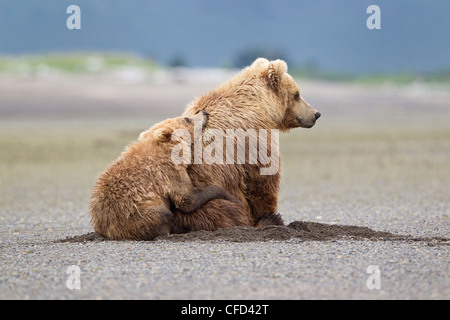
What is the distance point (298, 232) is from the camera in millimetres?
8367

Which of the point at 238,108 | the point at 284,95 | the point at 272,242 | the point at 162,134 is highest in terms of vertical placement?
the point at 284,95

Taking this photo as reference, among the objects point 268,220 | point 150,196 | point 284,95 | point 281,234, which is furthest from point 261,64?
point 150,196

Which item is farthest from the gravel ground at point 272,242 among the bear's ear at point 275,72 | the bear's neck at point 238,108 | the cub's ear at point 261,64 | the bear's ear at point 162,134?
the cub's ear at point 261,64

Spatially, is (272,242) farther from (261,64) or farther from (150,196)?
(261,64)

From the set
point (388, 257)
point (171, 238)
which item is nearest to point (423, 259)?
point (388, 257)

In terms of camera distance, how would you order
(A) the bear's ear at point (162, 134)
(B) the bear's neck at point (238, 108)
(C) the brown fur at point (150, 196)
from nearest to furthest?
(C) the brown fur at point (150, 196)
(A) the bear's ear at point (162, 134)
(B) the bear's neck at point (238, 108)

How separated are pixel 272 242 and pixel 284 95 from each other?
210 cm

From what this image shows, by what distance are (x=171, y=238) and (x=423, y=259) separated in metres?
2.70

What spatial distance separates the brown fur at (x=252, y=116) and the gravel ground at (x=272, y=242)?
88 centimetres

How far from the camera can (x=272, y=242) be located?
7.89 metres

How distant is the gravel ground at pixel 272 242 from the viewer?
6297 millimetres

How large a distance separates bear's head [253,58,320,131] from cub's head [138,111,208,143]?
1.01 meters

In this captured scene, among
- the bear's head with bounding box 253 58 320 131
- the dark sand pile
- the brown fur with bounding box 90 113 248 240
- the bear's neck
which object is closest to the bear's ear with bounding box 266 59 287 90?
the bear's head with bounding box 253 58 320 131

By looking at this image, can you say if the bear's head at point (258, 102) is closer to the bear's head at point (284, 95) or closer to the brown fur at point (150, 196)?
the bear's head at point (284, 95)
